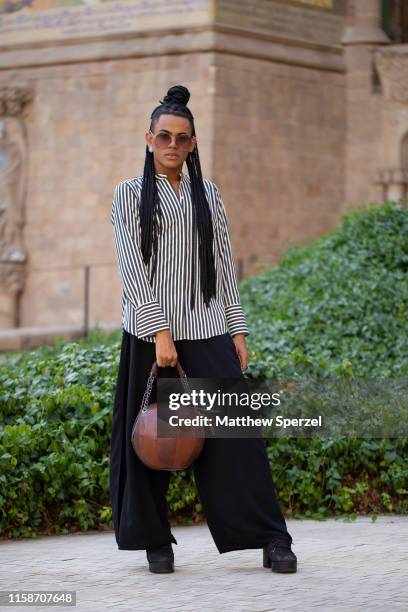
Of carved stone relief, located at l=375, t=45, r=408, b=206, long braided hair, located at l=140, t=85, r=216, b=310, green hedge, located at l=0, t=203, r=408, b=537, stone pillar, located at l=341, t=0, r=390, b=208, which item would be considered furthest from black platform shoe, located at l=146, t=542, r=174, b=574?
stone pillar, located at l=341, t=0, r=390, b=208

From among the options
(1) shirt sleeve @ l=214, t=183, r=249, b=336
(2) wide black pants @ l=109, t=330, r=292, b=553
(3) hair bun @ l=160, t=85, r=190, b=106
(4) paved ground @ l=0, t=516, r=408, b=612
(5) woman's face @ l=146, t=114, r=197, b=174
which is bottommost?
(4) paved ground @ l=0, t=516, r=408, b=612

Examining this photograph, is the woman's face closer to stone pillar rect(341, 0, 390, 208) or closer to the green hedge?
the green hedge

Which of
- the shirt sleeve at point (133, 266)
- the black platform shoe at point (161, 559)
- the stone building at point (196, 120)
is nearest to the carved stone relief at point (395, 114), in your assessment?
the stone building at point (196, 120)

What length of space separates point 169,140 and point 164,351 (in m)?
0.89

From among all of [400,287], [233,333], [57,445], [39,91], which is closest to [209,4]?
[39,91]

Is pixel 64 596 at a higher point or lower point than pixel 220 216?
lower

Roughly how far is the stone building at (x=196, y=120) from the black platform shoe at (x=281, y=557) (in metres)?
13.7

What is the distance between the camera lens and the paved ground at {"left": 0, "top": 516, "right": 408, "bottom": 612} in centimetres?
570

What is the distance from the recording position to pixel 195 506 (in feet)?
26.7

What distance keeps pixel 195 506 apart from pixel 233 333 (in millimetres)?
1882

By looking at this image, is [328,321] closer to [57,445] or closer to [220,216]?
[57,445]

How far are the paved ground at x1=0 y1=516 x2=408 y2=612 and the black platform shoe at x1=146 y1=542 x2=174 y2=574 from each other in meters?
0.05

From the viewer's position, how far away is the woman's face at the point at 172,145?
639 cm

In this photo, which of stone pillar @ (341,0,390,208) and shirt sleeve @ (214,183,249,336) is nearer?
shirt sleeve @ (214,183,249,336)
